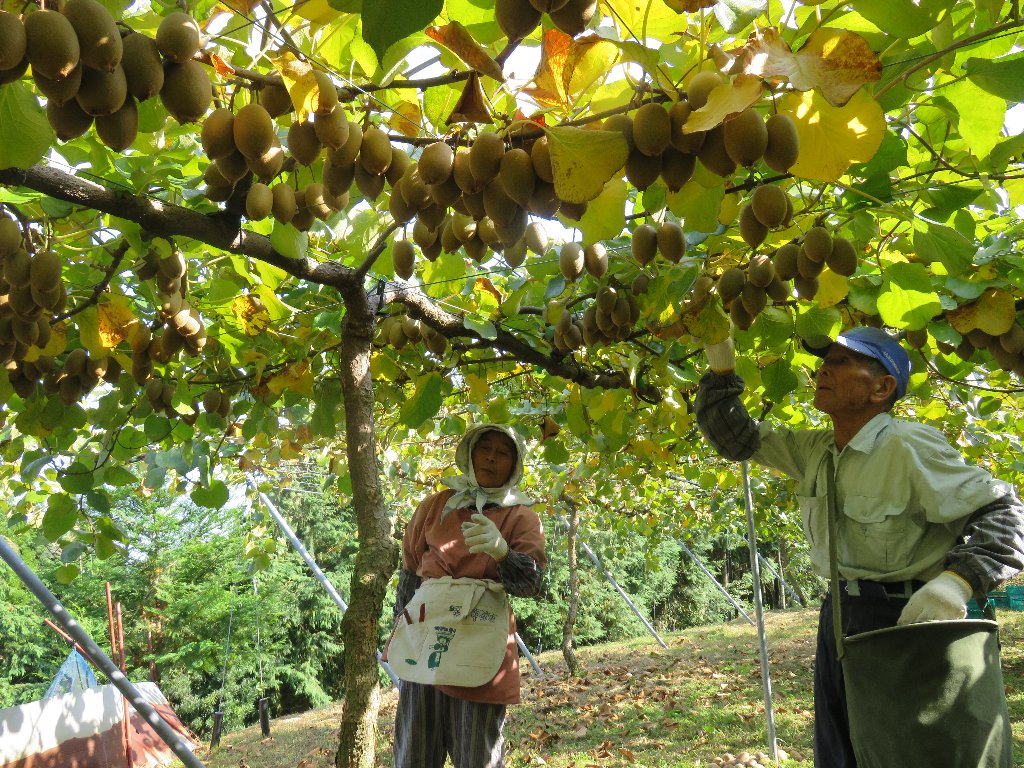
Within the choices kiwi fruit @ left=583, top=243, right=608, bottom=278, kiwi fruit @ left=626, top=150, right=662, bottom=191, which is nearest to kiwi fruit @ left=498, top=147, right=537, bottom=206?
kiwi fruit @ left=626, top=150, right=662, bottom=191

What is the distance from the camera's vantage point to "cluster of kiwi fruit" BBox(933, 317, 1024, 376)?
1966mm

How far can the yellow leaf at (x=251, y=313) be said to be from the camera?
6.93ft

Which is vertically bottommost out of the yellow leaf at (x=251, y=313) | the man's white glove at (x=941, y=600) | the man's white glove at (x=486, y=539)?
the man's white glove at (x=941, y=600)

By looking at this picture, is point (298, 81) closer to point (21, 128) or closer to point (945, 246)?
point (21, 128)

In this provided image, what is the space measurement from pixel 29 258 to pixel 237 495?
566cm

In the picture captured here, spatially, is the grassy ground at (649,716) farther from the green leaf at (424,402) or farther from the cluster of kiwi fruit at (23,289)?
the cluster of kiwi fruit at (23,289)

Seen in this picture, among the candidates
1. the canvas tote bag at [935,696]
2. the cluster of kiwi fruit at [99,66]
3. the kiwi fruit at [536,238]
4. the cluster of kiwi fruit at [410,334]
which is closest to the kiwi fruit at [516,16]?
the cluster of kiwi fruit at [99,66]

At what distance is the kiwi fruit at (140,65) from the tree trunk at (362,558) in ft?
3.72

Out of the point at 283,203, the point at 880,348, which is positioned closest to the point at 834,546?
the point at 880,348

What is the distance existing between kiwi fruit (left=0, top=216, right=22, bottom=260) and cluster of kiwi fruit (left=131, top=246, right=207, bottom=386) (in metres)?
0.28

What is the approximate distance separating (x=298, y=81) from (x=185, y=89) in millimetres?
125

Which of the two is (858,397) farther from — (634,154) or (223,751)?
(223,751)

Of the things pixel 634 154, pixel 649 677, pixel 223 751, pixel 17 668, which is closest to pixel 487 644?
pixel 634 154

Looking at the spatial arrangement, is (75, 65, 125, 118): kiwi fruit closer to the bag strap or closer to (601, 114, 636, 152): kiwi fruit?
(601, 114, 636, 152): kiwi fruit
